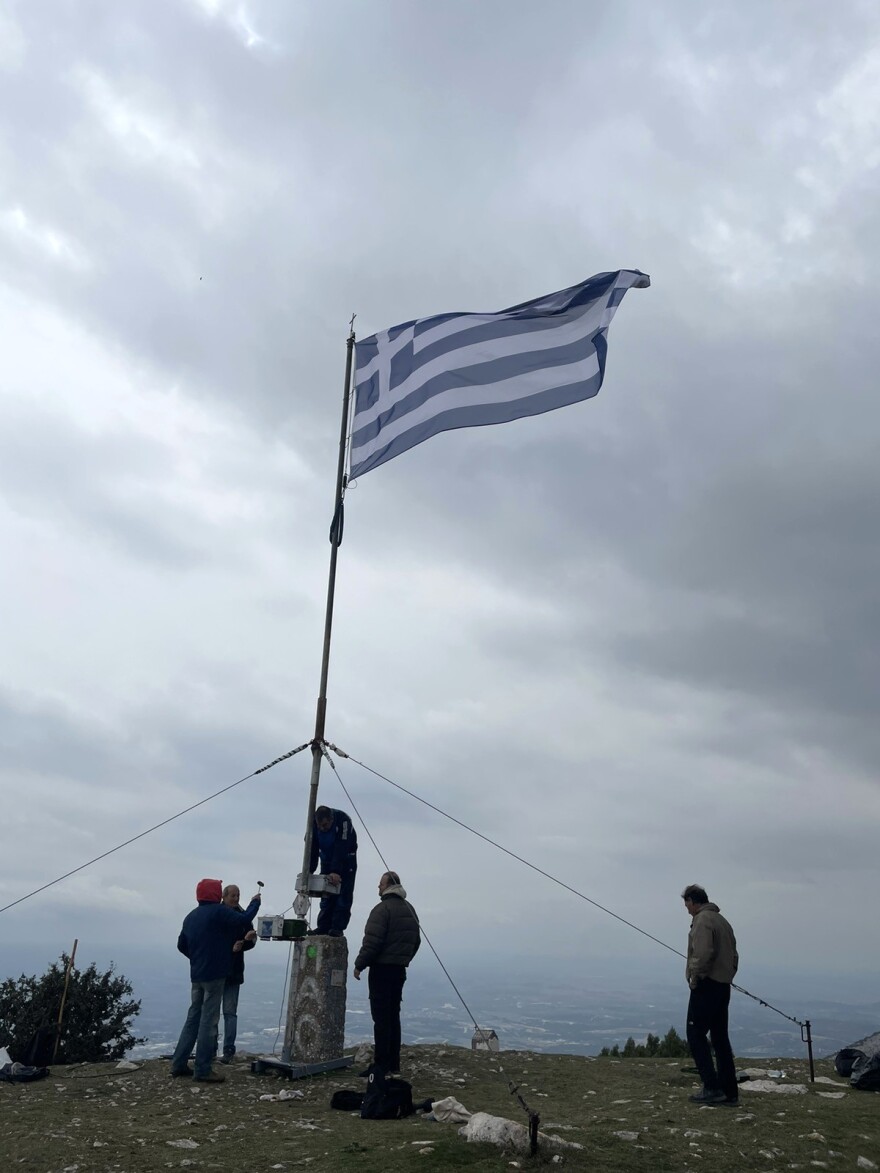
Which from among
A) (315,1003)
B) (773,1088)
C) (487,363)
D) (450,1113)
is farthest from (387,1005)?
(487,363)

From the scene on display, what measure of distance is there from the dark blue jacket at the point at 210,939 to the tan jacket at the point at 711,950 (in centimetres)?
573

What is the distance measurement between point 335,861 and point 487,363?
8.43 m

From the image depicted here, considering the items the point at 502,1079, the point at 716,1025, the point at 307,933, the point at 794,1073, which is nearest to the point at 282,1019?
the point at 307,933

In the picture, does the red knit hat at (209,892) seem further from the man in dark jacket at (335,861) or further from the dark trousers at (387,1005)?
the dark trousers at (387,1005)

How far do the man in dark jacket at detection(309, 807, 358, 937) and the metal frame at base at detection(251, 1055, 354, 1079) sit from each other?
5.45 ft

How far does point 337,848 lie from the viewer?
13383 mm

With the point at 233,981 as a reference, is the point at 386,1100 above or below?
below

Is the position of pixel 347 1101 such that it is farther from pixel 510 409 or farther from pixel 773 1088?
pixel 510 409

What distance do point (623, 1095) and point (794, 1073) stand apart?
356cm

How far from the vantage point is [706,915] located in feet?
35.2

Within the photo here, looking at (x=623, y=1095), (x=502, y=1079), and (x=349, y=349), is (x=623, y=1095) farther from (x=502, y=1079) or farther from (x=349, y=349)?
(x=349, y=349)

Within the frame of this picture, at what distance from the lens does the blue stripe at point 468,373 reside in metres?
15.3

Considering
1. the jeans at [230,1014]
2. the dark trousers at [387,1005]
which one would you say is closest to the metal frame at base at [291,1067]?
the jeans at [230,1014]

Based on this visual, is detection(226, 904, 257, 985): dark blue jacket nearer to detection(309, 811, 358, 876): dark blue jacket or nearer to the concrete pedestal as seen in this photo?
the concrete pedestal
